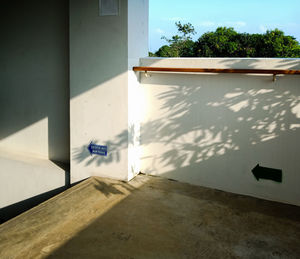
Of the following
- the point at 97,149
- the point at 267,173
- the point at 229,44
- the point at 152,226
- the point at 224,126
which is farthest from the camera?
the point at 229,44

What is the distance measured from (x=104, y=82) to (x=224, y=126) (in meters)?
1.51

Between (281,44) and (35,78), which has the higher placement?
(281,44)

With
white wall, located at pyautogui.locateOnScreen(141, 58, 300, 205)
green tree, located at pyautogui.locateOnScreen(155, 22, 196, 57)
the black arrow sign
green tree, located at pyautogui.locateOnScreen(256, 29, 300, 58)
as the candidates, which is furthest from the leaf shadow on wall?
green tree, located at pyautogui.locateOnScreen(256, 29, 300, 58)

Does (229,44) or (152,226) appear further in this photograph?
(229,44)

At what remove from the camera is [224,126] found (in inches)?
146

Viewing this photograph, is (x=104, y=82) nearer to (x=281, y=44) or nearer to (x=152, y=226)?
(x=152, y=226)

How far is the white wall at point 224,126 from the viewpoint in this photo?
3.41m

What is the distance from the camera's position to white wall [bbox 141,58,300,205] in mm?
3414

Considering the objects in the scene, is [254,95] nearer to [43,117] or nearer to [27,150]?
[43,117]

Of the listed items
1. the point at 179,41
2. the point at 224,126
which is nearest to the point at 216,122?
the point at 224,126

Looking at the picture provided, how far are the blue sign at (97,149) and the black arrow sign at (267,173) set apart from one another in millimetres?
1795

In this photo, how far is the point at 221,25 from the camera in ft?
49.3

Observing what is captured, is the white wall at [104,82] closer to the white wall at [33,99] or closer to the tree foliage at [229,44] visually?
the white wall at [33,99]

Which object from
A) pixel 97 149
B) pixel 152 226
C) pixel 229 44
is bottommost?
pixel 152 226
